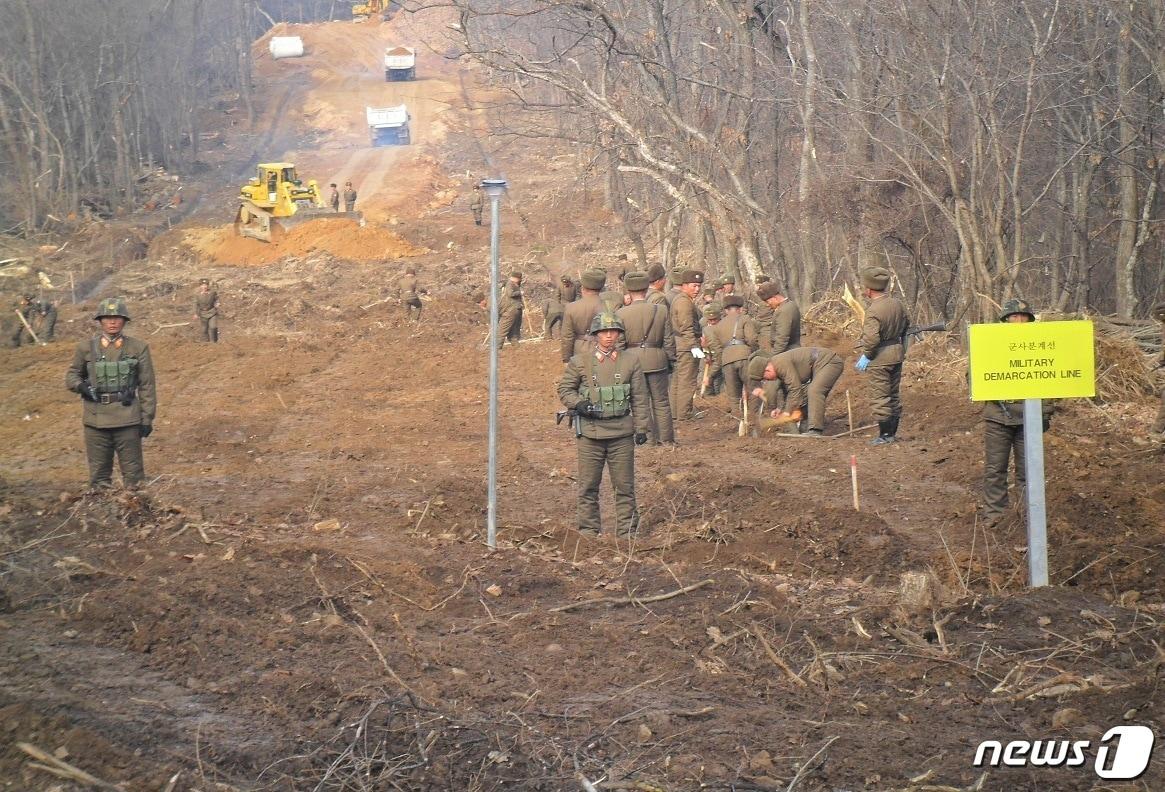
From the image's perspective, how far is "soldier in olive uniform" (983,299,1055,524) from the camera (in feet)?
32.2

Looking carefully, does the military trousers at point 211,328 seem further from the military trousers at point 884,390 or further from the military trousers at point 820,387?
the military trousers at point 884,390

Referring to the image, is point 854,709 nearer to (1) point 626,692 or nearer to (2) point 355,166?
(1) point 626,692

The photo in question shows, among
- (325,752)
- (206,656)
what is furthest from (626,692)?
(206,656)

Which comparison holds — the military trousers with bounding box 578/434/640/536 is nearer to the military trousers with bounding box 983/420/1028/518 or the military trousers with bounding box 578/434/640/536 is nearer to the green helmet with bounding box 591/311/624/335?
the green helmet with bounding box 591/311/624/335

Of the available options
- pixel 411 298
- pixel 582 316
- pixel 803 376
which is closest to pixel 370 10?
pixel 411 298

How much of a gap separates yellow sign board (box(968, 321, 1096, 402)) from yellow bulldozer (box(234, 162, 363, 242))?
3415 cm

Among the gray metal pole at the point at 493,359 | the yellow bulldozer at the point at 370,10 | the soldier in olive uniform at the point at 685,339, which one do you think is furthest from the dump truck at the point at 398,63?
the gray metal pole at the point at 493,359

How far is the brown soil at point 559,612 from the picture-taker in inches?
214

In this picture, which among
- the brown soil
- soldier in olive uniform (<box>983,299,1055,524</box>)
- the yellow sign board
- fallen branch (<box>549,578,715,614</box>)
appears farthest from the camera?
soldier in olive uniform (<box>983,299,1055,524</box>)

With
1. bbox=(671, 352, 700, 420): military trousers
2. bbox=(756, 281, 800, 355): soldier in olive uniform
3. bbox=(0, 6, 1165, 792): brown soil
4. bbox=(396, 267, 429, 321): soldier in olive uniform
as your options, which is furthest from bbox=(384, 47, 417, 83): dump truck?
bbox=(756, 281, 800, 355): soldier in olive uniform

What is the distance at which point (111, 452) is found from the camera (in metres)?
11.5

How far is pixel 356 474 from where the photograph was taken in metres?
13.5

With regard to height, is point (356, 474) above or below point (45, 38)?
below

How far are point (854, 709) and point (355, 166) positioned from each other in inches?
2129
